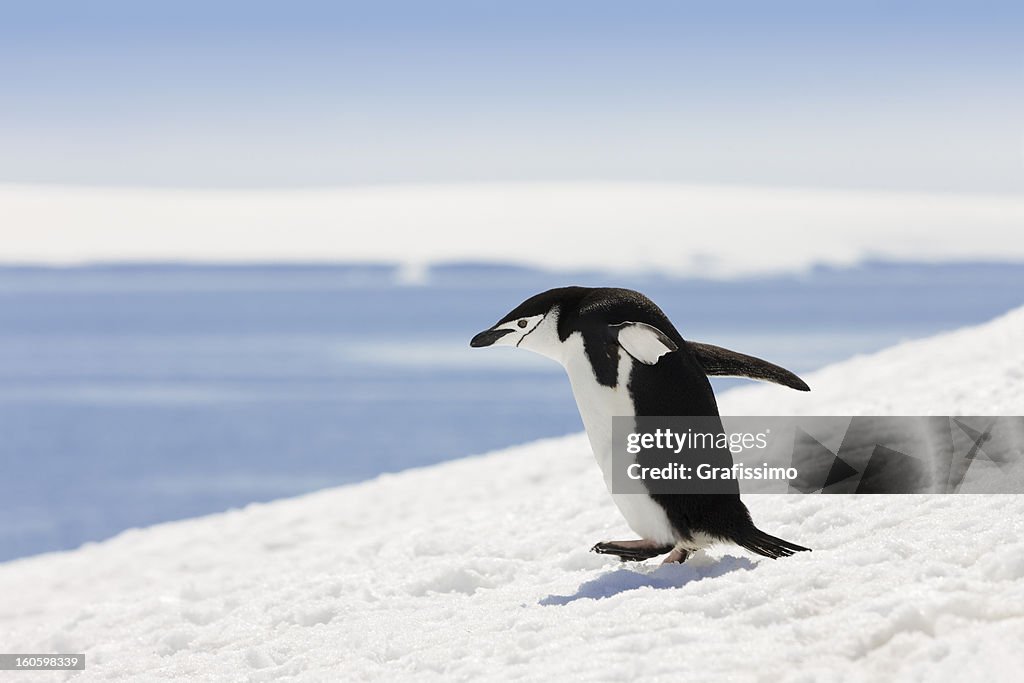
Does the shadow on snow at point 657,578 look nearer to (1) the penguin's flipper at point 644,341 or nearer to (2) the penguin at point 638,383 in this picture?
(2) the penguin at point 638,383

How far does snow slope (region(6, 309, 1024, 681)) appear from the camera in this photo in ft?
11.3

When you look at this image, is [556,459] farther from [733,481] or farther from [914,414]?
[733,481]

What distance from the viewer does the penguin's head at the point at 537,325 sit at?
485 centimetres

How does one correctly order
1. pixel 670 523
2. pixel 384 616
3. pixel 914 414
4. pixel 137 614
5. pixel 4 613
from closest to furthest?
pixel 670 523, pixel 384 616, pixel 137 614, pixel 914 414, pixel 4 613

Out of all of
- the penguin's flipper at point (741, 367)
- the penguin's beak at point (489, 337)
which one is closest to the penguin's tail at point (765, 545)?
the penguin's flipper at point (741, 367)

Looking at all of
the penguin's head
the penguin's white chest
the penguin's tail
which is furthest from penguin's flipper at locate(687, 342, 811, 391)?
the penguin's tail

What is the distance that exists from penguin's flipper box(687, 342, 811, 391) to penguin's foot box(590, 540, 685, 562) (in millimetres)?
872

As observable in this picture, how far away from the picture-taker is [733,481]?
15.2 ft

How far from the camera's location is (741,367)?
496 centimetres

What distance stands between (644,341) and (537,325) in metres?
0.64

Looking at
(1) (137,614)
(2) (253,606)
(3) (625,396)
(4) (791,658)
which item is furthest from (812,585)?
(1) (137,614)

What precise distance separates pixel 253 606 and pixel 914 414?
4.23 m

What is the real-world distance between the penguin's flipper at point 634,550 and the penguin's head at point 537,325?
2.90 feet

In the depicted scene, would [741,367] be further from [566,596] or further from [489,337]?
[566,596]
